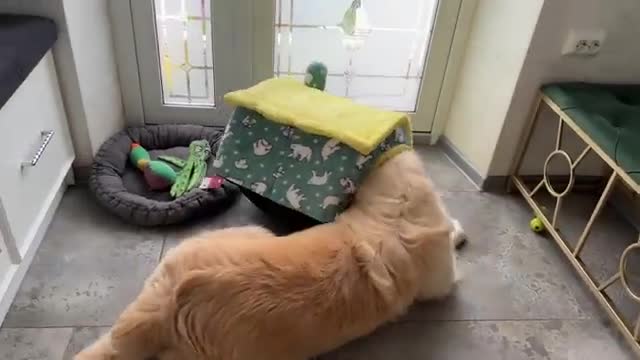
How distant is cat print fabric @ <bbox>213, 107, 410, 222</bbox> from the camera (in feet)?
4.71

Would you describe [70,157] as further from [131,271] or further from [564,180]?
[564,180]

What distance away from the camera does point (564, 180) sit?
201 centimetres

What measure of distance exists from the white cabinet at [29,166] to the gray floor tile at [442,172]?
1208 millimetres

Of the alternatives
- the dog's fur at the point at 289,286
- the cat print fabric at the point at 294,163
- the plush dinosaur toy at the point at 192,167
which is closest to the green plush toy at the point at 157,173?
the plush dinosaur toy at the point at 192,167

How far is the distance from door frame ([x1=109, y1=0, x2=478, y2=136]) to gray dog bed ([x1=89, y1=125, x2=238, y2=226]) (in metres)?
0.17

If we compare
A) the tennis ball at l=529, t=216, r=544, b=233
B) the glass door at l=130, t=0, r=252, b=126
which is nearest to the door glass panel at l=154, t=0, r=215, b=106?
the glass door at l=130, t=0, r=252, b=126

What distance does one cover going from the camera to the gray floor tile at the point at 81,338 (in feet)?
4.38

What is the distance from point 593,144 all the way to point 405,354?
0.74m

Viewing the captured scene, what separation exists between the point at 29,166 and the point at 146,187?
1.28 feet

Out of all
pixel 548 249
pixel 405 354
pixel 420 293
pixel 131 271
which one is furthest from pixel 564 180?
pixel 131 271

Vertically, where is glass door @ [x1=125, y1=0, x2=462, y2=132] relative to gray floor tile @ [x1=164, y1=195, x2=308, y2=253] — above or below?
above

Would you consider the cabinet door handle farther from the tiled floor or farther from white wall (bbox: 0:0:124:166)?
the tiled floor

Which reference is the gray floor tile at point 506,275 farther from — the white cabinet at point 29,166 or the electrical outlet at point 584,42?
the white cabinet at point 29,166

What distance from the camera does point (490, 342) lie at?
57.9 inches
